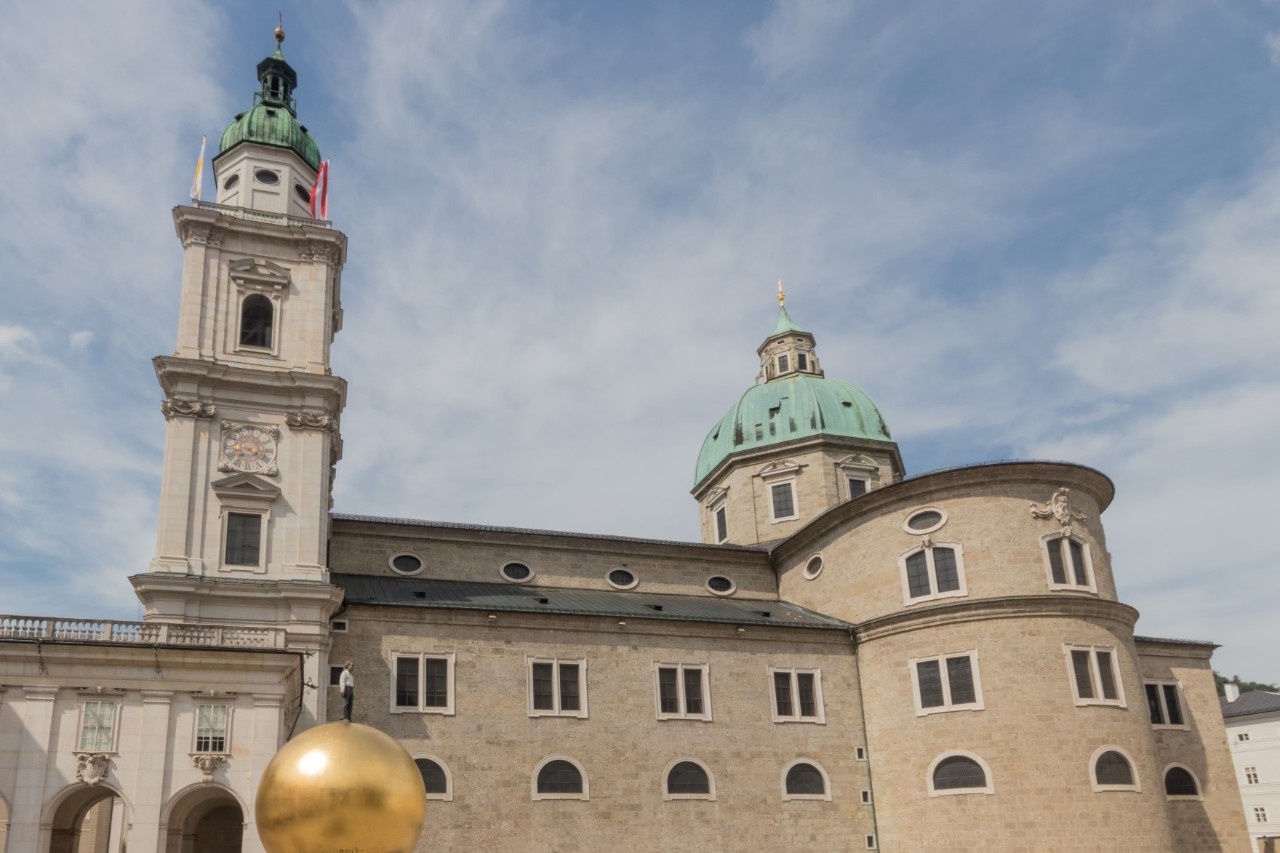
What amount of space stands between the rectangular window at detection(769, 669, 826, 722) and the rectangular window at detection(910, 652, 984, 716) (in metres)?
3.89

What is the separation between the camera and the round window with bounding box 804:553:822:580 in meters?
47.4

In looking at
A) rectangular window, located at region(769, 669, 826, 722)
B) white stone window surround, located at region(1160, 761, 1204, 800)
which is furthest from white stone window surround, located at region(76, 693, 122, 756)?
white stone window surround, located at region(1160, 761, 1204, 800)

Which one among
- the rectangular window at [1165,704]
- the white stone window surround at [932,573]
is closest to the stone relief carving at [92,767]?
the white stone window surround at [932,573]

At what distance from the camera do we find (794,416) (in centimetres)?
5819

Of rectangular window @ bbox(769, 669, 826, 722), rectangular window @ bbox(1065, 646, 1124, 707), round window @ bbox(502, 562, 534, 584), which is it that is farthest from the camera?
round window @ bbox(502, 562, 534, 584)

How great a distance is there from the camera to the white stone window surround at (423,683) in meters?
36.5

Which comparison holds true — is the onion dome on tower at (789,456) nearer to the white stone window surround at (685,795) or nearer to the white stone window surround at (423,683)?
the white stone window surround at (685,795)

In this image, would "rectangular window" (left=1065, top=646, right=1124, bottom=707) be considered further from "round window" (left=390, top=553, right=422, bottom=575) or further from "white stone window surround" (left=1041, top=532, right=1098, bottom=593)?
→ "round window" (left=390, top=553, right=422, bottom=575)

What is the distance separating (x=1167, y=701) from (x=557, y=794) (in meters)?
27.1

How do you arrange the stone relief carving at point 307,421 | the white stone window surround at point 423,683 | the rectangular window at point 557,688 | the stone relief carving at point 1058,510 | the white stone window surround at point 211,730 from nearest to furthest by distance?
the white stone window surround at point 211,730
the white stone window surround at point 423,683
the rectangular window at point 557,688
the stone relief carving at point 307,421
the stone relief carving at point 1058,510

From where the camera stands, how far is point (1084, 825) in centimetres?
3684

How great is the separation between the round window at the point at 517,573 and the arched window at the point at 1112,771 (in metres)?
23.4

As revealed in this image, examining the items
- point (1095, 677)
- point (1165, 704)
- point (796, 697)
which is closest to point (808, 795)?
point (796, 697)

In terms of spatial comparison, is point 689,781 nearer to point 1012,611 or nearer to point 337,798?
point 1012,611
